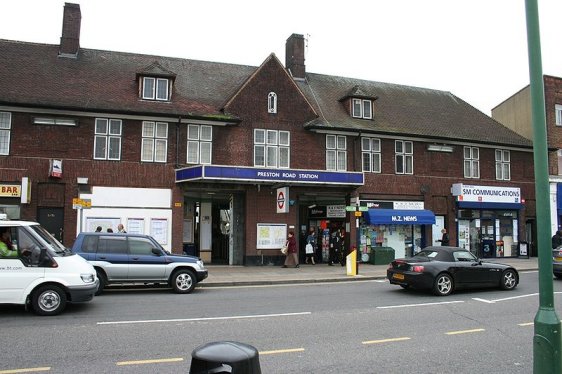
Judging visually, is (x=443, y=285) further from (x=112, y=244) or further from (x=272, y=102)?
(x=272, y=102)

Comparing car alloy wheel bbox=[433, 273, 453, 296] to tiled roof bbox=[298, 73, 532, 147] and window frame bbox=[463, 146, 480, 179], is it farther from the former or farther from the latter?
window frame bbox=[463, 146, 480, 179]

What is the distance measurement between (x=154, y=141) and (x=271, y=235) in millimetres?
6835

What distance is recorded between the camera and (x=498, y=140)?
1065 inches

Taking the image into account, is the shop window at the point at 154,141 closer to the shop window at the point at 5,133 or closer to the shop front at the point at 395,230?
the shop window at the point at 5,133

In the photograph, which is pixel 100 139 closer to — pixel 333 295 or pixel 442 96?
pixel 333 295

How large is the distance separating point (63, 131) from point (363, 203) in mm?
14206

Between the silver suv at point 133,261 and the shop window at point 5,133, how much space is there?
8.62 metres

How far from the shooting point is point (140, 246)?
13414 millimetres

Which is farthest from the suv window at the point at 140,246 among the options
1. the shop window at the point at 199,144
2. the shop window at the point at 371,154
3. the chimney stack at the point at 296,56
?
the chimney stack at the point at 296,56

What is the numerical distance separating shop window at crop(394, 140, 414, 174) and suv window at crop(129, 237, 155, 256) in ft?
50.4

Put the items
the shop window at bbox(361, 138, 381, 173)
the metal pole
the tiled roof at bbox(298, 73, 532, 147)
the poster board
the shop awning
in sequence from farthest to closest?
the tiled roof at bbox(298, 73, 532, 147) < the shop window at bbox(361, 138, 381, 173) < the shop awning < the poster board < the metal pole

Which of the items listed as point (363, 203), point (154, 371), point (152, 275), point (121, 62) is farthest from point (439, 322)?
point (121, 62)

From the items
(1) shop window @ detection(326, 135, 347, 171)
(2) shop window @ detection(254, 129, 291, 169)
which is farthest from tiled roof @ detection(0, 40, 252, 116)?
(1) shop window @ detection(326, 135, 347, 171)

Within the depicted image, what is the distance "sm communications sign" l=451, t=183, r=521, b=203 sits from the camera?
25.7 meters
